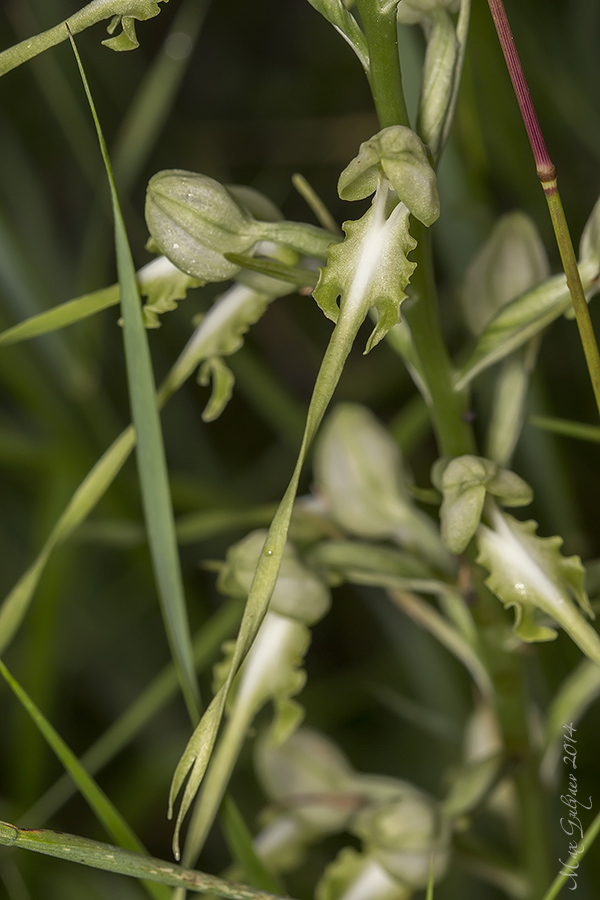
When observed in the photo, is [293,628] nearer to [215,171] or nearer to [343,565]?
[343,565]

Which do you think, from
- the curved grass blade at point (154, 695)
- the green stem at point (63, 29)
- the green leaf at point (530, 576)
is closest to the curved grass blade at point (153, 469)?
the green stem at point (63, 29)

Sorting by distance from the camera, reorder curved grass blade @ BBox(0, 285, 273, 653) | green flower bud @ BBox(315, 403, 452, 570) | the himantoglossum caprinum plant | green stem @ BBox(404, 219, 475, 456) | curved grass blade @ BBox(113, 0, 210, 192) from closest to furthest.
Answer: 1. the himantoglossum caprinum plant
2. green stem @ BBox(404, 219, 475, 456)
3. curved grass blade @ BBox(0, 285, 273, 653)
4. green flower bud @ BBox(315, 403, 452, 570)
5. curved grass blade @ BBox(113, 0, 210, 192)

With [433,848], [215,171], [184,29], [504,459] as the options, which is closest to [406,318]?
[504,459]

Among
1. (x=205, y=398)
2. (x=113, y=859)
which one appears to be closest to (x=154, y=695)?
(x=113, y=859)

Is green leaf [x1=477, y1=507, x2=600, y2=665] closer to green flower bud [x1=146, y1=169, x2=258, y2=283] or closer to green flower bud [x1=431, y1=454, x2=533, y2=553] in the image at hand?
green flower bud [x1=431, y1=454, x2=533, y2=553]

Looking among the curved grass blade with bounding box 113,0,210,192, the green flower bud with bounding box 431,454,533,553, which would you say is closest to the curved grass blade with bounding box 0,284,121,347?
the green flower bud with bounding box 431,454,533,553

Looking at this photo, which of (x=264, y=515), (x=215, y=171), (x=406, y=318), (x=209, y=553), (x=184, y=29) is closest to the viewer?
(x=406, y=318)

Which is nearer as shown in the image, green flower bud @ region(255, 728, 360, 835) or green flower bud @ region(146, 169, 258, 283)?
green flower bud @ region(146, 169, 258, 283)
